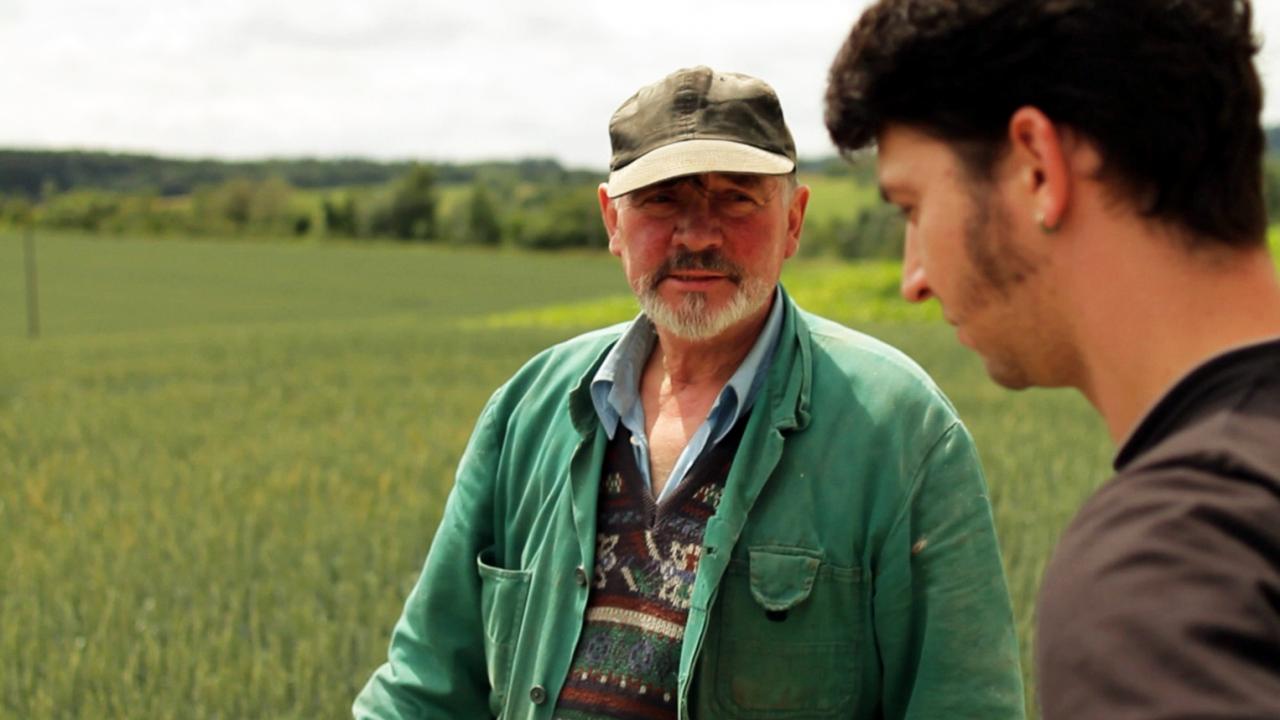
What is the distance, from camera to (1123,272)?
134cm

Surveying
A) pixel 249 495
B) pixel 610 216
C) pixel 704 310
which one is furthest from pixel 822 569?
pixel 249 495

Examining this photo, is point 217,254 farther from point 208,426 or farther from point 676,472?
point 676,472

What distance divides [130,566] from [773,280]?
4.19m

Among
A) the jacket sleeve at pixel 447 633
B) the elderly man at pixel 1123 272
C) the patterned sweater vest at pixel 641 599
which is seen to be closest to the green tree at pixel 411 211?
the jacket sleeve at pixel 447 633

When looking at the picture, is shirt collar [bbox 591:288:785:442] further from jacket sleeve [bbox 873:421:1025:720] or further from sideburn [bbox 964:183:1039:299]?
sideburn [bbox 964:183:1039:299]

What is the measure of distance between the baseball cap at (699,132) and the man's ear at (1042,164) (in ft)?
4.17

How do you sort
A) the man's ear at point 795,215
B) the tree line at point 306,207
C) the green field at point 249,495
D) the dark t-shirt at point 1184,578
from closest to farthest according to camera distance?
1. the dark t-shirt at point 1184,578
2. the man's ear at point 795,215
3. the green field at point 249,495
4. the tree line at point 306,207

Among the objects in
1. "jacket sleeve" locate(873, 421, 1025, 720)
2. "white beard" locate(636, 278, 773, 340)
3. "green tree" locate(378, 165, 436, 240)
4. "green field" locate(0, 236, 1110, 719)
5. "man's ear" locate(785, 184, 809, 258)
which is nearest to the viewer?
"jacket sleeve" locate(873, 421, 1025, 720)

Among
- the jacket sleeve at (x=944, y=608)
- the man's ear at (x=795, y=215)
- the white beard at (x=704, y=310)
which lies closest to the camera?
the jacket sleeve at (x=944, y=608)

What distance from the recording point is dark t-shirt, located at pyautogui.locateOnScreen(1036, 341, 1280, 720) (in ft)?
3.51

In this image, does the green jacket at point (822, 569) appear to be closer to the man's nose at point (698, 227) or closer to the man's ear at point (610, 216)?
the man's nose at point (698, 227)

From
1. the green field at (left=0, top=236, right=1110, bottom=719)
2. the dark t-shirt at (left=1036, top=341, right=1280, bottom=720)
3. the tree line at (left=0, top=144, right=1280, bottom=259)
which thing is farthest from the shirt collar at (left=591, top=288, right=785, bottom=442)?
the tree line at (left=0, top=144, right=1280, bottom=259)

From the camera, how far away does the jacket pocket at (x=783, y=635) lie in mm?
2463

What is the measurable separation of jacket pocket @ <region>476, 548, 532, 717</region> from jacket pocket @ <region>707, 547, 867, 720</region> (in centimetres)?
38
